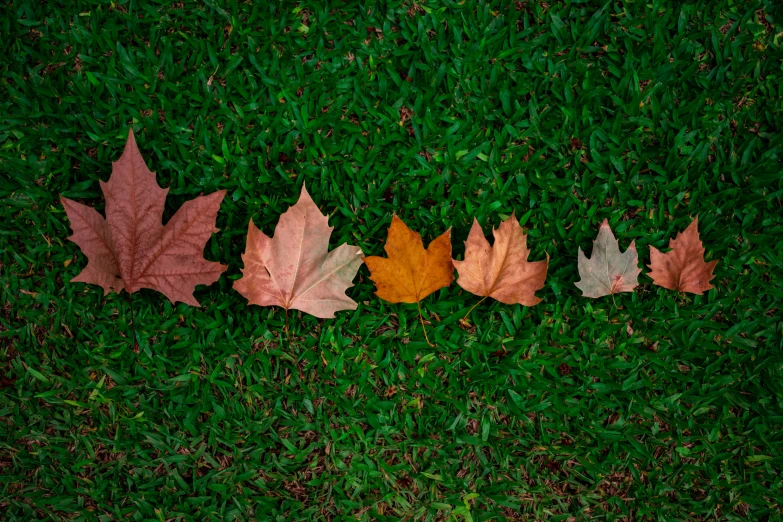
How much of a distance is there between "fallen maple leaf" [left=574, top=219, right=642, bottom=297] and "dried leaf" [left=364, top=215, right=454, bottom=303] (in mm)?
600

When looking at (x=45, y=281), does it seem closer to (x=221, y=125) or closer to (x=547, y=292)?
(x=221, y=125)

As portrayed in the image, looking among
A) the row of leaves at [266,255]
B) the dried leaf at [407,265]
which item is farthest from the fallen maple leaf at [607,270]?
the dried leaf at [407,265]

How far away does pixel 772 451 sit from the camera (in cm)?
238

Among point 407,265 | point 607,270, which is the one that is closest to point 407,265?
point 407,265

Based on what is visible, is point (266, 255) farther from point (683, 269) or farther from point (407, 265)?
point (683, 269)

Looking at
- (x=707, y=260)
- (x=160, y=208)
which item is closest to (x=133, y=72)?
(x=160, y=208)

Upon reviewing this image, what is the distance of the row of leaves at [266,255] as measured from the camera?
7.20 ft

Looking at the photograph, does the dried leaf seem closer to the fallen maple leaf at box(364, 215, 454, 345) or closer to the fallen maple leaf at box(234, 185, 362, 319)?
the fallen maple leaf at box(364, 215, 454, 345)

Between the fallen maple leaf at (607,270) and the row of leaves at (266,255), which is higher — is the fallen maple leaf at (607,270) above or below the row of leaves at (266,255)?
below

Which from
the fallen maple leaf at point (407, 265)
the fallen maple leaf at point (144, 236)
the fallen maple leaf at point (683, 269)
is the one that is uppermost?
the fallen maple leaf at point (144, 236)

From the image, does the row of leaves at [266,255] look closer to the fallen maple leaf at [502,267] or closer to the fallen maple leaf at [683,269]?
the fallen maple leaf at [502,267]

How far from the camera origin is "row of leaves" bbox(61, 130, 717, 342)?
86.4 inches

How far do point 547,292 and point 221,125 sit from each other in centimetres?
158

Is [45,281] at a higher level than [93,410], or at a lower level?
higher
